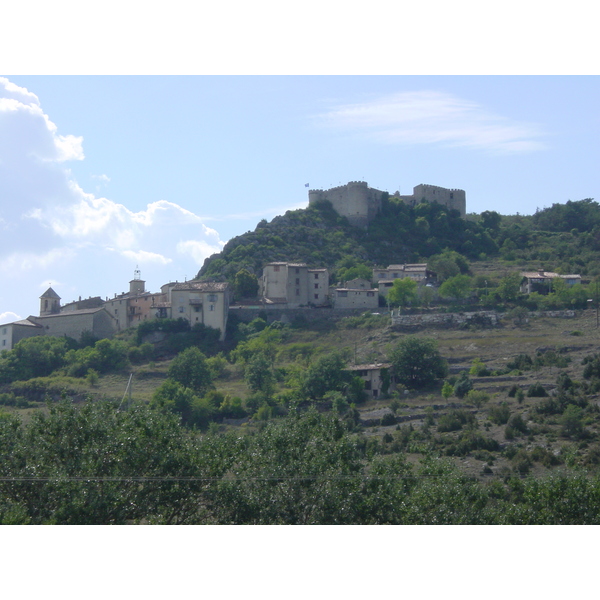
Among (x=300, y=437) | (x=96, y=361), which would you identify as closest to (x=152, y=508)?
(x=300, y=437)

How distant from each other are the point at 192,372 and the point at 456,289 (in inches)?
885

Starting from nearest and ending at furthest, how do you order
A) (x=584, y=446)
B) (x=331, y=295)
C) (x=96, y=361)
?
1. (x=584, y=446)
2. (x=96, y=361)
3. (x=331, y=295)

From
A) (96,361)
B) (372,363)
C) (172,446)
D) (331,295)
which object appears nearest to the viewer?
(172,446)

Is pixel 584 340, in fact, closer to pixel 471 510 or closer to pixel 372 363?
pixel 372 363

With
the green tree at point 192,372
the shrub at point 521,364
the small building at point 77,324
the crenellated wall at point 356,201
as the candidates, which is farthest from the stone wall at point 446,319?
the crenellated wall at point 356,201

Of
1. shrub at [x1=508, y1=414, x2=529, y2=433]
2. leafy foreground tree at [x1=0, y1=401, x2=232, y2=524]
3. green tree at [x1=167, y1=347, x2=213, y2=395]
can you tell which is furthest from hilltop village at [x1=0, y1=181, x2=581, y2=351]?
leafy foreground tree at [x1=0, y1=401, x2=232, y2=524]

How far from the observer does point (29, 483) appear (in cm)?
2045

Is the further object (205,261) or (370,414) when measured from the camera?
(205,261)

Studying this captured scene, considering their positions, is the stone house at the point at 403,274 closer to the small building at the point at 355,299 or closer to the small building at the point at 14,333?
the small building at the point at 355,299

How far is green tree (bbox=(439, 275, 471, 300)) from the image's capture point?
62.4 meters

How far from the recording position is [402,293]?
A: 60875 millimetres

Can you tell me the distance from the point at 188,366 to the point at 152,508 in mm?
31261

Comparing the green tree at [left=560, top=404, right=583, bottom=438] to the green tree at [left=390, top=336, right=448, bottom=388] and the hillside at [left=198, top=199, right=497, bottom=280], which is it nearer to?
the green tree at [left=390, top=336, right=448, bottom=388]

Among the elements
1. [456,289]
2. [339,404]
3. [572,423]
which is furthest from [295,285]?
[572,423]
